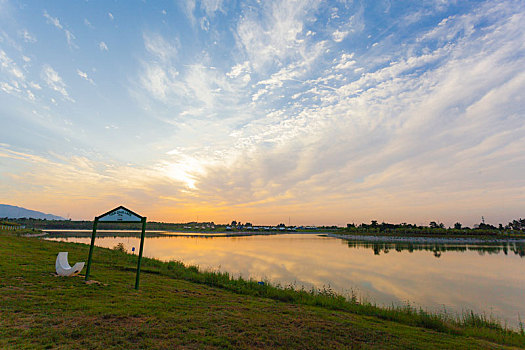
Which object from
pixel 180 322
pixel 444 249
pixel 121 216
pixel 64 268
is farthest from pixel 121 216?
pixel 444 249

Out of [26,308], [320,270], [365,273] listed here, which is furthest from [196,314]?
[365,273]

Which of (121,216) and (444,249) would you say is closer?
(121,216)

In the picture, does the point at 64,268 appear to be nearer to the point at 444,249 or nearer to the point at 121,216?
the point at 121,216

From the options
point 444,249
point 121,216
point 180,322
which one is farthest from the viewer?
point 444,249

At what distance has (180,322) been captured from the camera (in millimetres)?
7082

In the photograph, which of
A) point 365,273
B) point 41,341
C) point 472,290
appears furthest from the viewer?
point 365,273

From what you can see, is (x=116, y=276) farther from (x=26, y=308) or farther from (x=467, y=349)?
(x=467, y=349)

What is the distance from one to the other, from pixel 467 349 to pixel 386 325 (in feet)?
7.62

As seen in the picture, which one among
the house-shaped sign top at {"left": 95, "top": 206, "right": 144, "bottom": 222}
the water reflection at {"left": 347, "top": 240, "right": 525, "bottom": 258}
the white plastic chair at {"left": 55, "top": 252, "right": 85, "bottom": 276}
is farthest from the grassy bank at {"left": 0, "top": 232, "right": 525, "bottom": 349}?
the water reflection at {"left": 347, "top": 240, "right": 525, "bottom": 258}

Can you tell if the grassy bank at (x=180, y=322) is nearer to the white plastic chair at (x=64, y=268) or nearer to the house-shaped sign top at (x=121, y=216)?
the white plastic chair at (x=64, y=268)

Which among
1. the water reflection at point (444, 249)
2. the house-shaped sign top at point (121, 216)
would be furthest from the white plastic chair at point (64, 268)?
the water reflection at point (444, 249)

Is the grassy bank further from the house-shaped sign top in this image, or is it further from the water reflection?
the water reflection

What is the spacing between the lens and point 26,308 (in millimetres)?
7031

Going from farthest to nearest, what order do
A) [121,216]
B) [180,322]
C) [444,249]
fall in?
[444,249], [121,216], [180,322]
